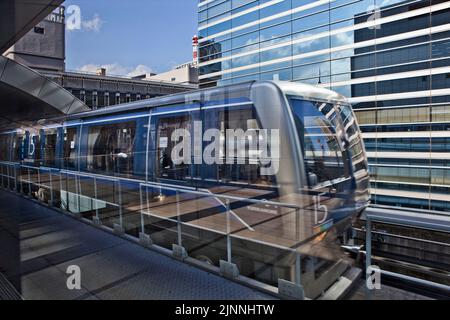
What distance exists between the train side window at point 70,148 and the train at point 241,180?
2.03 metres

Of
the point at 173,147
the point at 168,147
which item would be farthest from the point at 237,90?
the point at 168,147

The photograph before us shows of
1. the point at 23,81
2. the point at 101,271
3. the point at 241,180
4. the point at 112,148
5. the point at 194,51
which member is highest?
the point at 194,51

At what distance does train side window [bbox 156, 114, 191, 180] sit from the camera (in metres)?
7.00

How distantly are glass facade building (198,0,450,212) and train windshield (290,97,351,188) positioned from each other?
1564 centimetres

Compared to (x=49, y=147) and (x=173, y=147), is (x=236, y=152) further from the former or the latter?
(x=49, y=147)

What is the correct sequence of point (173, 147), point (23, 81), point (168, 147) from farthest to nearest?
point (23, 81) < point (168, 147) < point (173, 147)

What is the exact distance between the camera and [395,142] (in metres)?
19.8

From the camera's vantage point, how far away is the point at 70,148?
10680 millimetres

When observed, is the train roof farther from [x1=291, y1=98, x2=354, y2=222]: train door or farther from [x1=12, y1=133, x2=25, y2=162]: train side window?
[x1=12, y1=133, x2=25, y2=162]: train side window

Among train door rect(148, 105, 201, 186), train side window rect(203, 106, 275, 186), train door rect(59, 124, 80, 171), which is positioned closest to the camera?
train side window rect(203, 106, 275, 186)

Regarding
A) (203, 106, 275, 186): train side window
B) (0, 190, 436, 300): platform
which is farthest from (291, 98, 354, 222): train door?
(0, 190, 436, 300): platform

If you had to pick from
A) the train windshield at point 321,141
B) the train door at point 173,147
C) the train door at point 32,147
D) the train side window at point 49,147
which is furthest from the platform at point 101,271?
the train door at point 32,147

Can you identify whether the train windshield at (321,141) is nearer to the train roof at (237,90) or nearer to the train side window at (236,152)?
the train roof at (237,90)

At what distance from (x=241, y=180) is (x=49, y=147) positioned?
8.70 m
